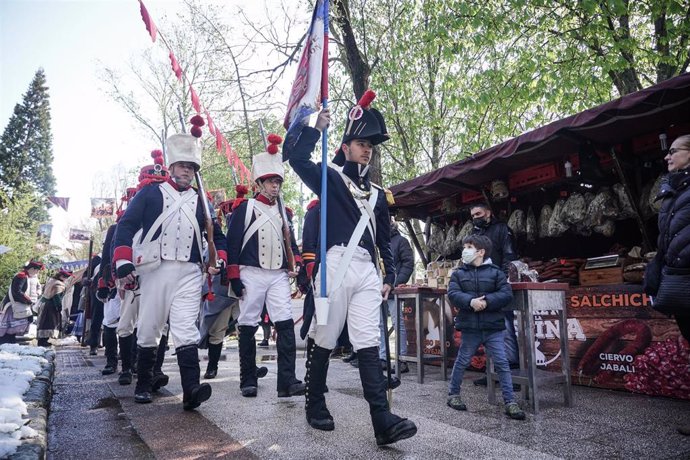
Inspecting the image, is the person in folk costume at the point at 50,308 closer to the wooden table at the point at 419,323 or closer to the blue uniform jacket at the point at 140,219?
the blue uniform jacket at the point at 140,219

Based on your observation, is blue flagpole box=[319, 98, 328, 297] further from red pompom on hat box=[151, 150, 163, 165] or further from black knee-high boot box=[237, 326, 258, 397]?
red pompom on hat box=[151, 150, 163, 165]

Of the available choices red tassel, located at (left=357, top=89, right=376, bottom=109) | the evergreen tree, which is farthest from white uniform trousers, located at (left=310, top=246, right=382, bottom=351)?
the evergreen tree

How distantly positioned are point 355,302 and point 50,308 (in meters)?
11.8

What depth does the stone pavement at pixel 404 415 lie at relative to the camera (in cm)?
306

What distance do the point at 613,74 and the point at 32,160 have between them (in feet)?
173

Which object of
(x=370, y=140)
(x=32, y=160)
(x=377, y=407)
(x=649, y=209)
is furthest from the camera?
(x=32, y=160)

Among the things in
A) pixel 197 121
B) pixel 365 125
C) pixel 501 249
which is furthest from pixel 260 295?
pixel 501 249

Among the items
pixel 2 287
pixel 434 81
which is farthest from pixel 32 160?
pixel 434 81

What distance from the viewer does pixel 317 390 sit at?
145 inches

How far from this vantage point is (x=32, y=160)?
49031 mm

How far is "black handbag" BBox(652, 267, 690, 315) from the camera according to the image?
357 centimetres

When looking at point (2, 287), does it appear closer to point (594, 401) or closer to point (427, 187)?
point (427, 187)

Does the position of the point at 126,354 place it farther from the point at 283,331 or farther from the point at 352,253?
the point at 352,253

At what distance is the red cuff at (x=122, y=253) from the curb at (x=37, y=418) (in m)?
1.19
